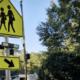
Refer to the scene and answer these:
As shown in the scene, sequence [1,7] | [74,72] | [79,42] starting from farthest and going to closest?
1. [79,42]
2. [74,72]
3. [1,7]

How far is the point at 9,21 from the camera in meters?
5.67

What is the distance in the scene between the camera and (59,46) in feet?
76.4

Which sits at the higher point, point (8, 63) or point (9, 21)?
point (9, 21)

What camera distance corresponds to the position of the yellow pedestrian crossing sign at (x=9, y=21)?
551 cm

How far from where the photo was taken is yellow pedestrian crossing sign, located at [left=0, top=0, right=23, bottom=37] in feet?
18.1

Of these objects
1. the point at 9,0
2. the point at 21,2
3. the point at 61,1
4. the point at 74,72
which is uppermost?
the point at 61,1

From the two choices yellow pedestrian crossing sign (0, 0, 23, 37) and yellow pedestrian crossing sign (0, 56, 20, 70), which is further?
yellow pedestrian crossing sign (0, 0, 23, 37)

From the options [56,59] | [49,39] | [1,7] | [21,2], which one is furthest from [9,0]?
[49,39]

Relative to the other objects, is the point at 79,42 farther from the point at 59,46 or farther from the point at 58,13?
the point at 58,13

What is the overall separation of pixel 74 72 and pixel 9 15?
1396 cm

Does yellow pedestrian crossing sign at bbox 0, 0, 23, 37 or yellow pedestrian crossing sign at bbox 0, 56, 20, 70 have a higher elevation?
yellow pedestrian crossing sign at bbox 0, 0, 23, 37

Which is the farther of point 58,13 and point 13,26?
point 58,13

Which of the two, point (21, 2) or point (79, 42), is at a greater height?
point (21, 2)

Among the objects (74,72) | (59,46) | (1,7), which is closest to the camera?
(1,7)
